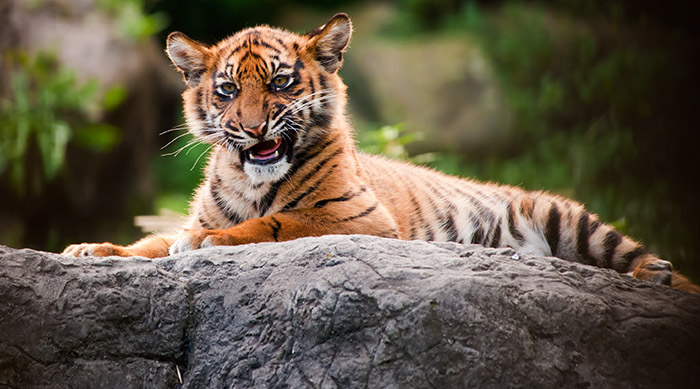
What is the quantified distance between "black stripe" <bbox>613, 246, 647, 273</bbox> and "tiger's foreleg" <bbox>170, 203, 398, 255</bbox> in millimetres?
1384

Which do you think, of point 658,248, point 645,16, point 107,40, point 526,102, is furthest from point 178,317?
point 526,102

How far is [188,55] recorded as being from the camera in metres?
5.03

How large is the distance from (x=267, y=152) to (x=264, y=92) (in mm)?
368

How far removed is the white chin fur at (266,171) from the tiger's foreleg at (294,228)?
242 millimetres

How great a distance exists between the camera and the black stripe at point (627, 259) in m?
4.64

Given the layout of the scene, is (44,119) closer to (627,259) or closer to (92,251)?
(92,251)

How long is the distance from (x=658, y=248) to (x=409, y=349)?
561cm

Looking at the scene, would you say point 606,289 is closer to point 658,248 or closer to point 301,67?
point 301,67

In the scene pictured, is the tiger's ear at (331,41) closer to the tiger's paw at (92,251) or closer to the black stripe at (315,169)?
the black stripe at (315,169)

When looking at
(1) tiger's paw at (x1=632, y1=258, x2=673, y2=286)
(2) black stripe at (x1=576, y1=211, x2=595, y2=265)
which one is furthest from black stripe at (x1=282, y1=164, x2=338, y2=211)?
(1) tiger's paw at (x1=632, y1=258, x2=673, y2=286)

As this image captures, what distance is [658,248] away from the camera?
7848mm

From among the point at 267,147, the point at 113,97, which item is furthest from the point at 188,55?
the point at 113,97

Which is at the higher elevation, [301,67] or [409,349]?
[301,67]

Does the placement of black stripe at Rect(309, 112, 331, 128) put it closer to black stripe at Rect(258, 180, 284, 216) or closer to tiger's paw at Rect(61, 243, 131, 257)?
black stripe at Rect(258, 180, 284, 216)
